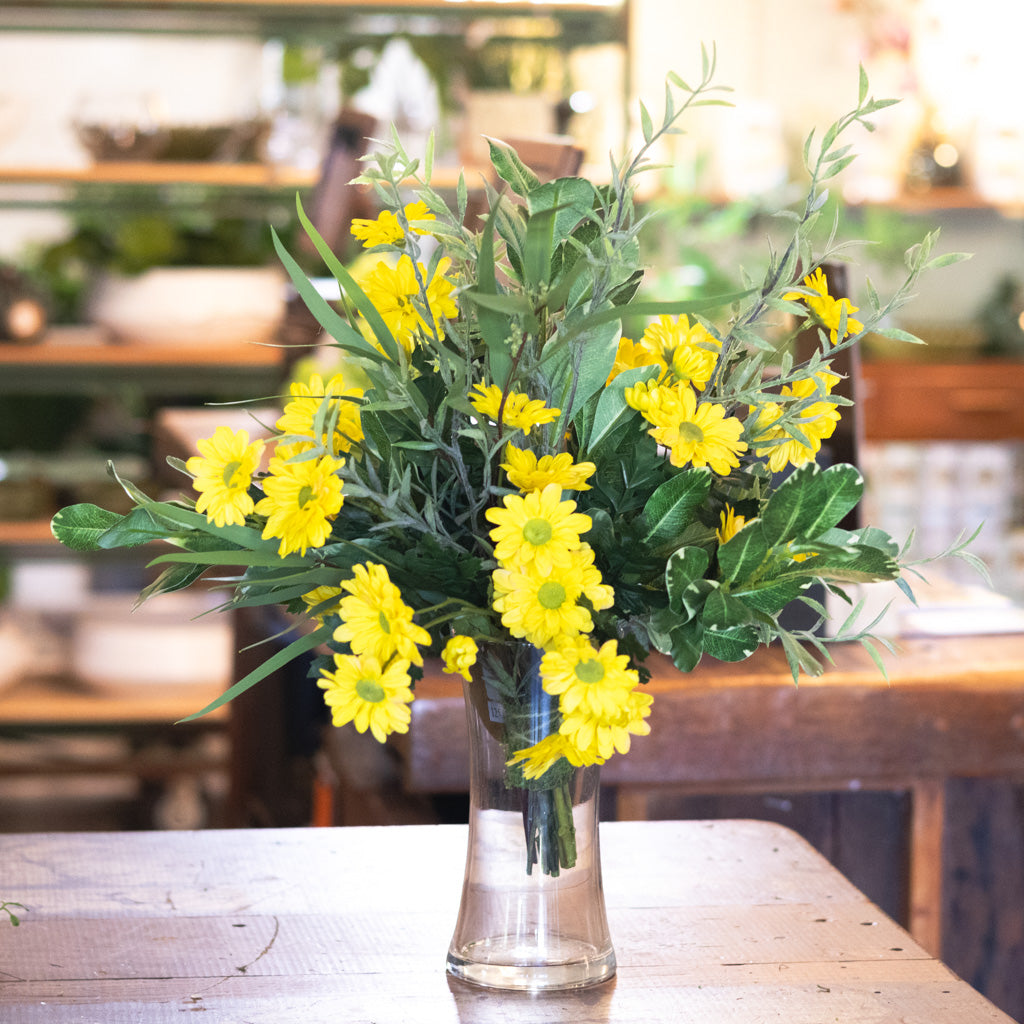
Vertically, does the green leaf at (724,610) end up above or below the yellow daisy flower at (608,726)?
above

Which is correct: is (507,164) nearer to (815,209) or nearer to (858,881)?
(815,209)

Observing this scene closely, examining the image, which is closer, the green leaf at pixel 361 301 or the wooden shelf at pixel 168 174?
the green leaf at pixel 361 301

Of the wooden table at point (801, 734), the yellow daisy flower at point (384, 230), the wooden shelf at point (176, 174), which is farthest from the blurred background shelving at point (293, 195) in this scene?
the yellow daisy flower at point (384, 230)

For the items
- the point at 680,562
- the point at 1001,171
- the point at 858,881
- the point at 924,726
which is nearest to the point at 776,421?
the point at 680,562

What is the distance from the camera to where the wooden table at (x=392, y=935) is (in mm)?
680

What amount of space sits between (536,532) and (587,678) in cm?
6

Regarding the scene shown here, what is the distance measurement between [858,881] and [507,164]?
91cm

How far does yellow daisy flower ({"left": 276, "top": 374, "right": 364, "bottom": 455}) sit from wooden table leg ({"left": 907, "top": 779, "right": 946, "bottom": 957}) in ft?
2.50

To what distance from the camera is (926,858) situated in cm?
123

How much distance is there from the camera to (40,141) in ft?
9.65

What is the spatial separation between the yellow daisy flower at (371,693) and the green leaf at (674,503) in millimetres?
132

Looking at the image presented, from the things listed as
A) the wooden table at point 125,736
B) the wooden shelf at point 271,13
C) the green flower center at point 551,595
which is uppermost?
the wooden shelf at point 271,13

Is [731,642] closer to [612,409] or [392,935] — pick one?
[612,409]

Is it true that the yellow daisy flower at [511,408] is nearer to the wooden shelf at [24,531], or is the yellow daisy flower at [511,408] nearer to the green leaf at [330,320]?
the green leaf at [330,320]
